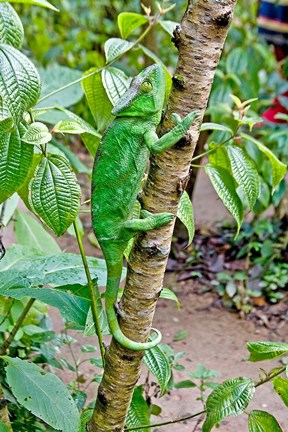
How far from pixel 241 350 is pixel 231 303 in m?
0.39

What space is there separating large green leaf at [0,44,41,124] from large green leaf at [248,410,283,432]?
28.1 inches

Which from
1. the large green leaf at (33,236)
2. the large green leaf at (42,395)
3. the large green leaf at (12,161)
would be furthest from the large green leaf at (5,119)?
the large green leaf at (33,236)

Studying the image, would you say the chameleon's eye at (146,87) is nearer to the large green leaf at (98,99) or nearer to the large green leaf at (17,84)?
the large green leaf at (17,84)

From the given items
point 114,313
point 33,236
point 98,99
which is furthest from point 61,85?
point 114,313

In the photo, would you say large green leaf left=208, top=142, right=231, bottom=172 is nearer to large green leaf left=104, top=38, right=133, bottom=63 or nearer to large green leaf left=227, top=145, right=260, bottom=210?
large green leaf left=227, top=145, right=260, bottom=210

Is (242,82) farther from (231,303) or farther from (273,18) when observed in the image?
(231,303)

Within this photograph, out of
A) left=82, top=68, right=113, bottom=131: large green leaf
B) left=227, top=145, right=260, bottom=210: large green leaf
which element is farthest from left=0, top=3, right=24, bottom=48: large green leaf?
left=227, top=145, right=260, bottom=210: large green leaf

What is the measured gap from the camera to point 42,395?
1.36 m

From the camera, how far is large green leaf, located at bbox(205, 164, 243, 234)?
1.40 m

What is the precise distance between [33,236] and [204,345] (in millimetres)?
930

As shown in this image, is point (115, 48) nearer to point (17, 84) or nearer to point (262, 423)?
point (17, 84)

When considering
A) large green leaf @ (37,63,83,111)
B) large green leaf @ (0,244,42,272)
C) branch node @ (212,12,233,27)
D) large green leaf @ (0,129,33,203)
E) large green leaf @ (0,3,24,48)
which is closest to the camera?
branch node @ (212,12,233,27)

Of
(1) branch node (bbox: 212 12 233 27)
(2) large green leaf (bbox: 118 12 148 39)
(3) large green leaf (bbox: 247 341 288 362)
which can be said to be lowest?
(3) large green leaf (bbox: 247 341 288 362)

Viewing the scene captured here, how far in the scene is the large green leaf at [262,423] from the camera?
4.24 ft
